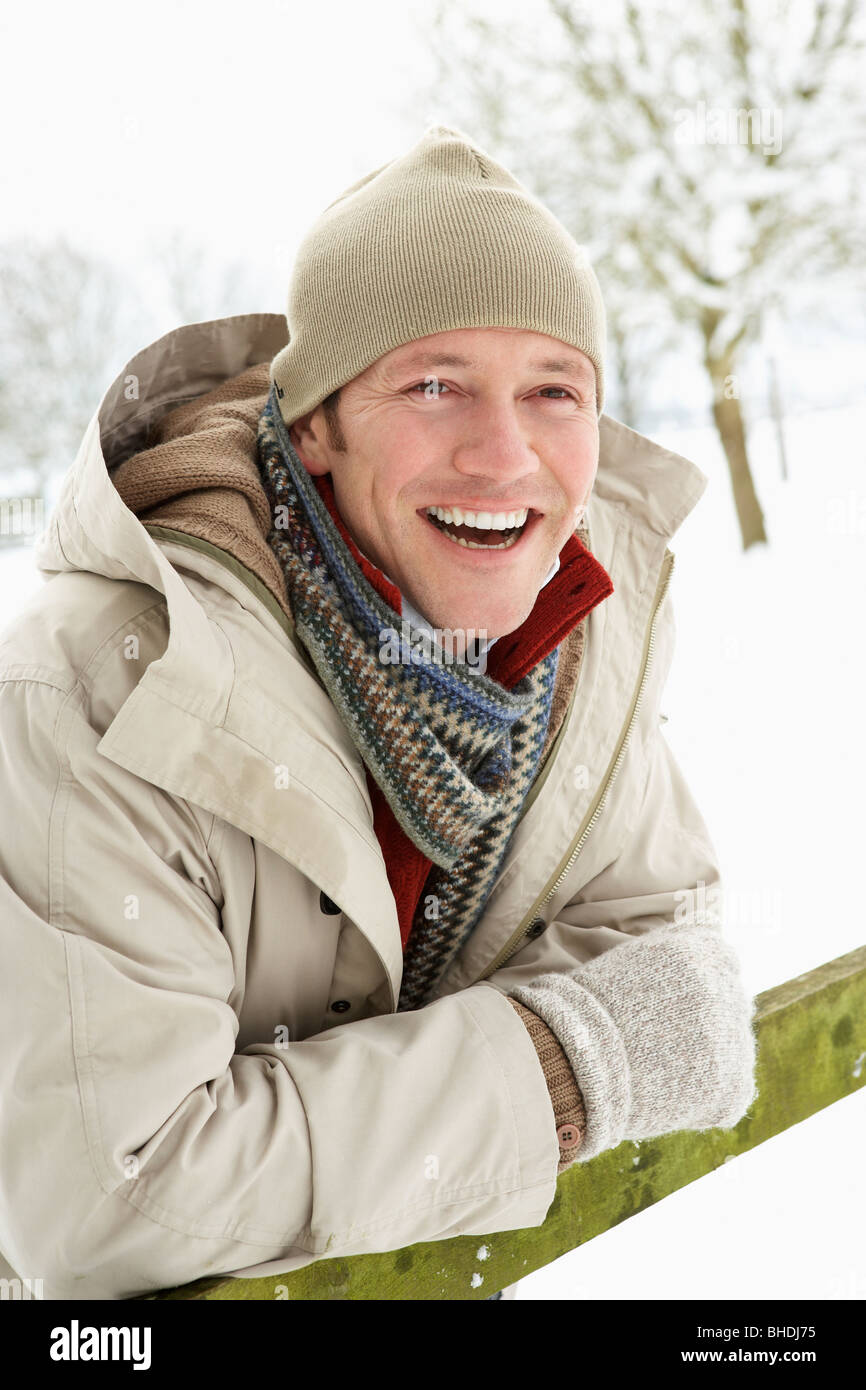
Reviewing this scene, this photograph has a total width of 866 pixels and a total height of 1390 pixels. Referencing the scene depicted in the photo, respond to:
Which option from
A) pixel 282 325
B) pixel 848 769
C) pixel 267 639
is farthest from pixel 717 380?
pixel 267 639

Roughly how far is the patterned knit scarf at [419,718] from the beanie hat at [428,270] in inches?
5.2

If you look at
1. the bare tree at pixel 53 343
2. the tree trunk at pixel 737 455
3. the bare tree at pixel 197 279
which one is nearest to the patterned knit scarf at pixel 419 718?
the bare tree at pixel 53 343

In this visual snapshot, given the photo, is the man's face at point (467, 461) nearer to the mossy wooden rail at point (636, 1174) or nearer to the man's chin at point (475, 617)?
the man's chin at point (475, 617)

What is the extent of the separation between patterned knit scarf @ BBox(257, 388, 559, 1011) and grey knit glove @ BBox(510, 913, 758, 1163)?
21cm

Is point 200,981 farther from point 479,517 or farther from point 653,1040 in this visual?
point 479,517

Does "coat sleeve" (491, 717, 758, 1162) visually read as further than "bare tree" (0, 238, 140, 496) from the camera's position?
No

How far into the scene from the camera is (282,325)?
5.70ft

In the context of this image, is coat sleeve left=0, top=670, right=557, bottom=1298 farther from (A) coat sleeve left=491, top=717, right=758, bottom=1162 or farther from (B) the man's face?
(B) the man's face

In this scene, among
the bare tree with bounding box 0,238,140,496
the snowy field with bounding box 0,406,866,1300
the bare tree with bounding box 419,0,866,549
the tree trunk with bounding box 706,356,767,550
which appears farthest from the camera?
the tree trunk with bounding box 706,356,767,550

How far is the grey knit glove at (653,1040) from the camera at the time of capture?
1202 mm

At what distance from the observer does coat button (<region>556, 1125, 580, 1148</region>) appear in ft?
3.85

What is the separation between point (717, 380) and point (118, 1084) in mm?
8064

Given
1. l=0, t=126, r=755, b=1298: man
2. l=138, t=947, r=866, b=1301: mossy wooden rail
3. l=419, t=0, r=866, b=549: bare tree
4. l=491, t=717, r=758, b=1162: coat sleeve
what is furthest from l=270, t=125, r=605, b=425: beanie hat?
l=419, t=0, r=866, b=549: bare tree

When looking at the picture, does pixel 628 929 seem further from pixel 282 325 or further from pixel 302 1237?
pixel 282 325
